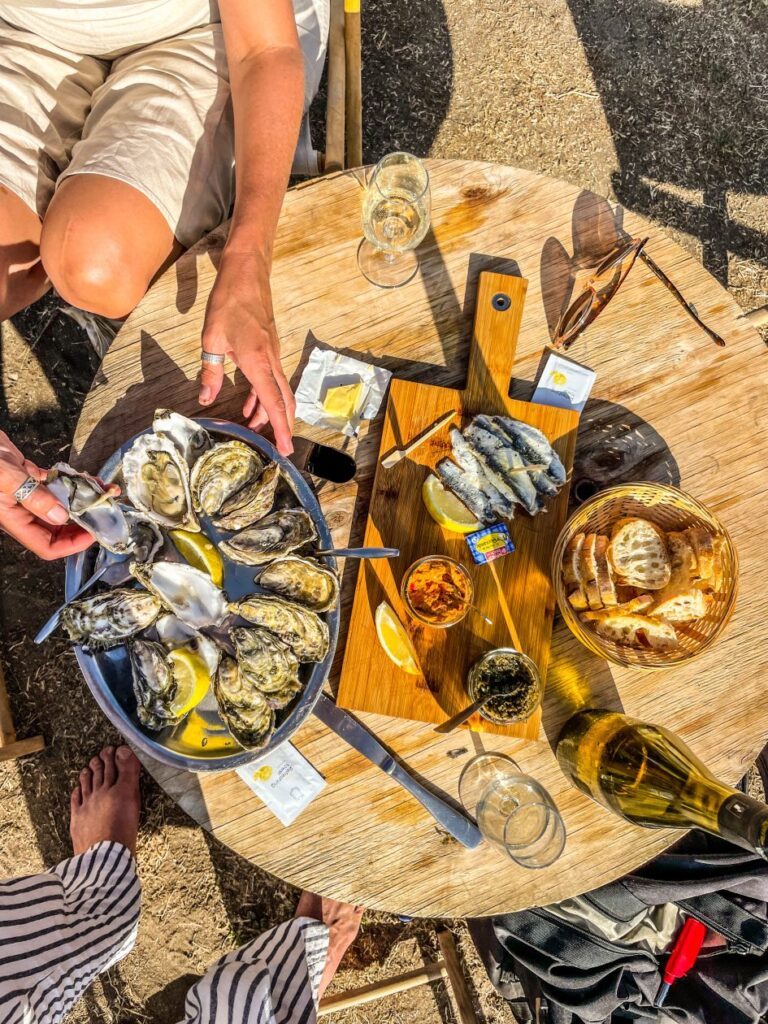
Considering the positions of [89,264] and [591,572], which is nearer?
[591,572]

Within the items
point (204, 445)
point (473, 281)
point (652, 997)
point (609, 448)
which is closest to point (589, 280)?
point (473, 281)

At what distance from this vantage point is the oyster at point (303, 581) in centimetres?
116

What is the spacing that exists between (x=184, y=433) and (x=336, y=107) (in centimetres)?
77

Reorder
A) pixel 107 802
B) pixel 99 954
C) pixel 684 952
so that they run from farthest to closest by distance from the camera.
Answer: pixel 107 802
pixel 99 954
pixel 684 952

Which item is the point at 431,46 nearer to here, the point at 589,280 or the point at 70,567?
the point at 589,280

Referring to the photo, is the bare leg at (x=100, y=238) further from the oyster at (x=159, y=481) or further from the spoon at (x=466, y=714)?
the spoon at (x=466, y=714)

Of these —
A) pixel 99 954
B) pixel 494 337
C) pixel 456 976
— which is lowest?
pixel 456 976

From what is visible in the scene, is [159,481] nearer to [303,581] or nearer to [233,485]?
[233,485]

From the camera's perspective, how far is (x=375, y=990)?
1.83 meters

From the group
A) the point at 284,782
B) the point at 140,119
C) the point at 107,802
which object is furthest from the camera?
the point at 107,802

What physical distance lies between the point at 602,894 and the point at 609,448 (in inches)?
36.8

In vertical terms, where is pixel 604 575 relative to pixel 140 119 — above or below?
below

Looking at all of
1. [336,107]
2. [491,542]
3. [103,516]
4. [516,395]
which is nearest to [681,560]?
[491,542]

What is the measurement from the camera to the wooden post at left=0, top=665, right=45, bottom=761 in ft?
5.96
